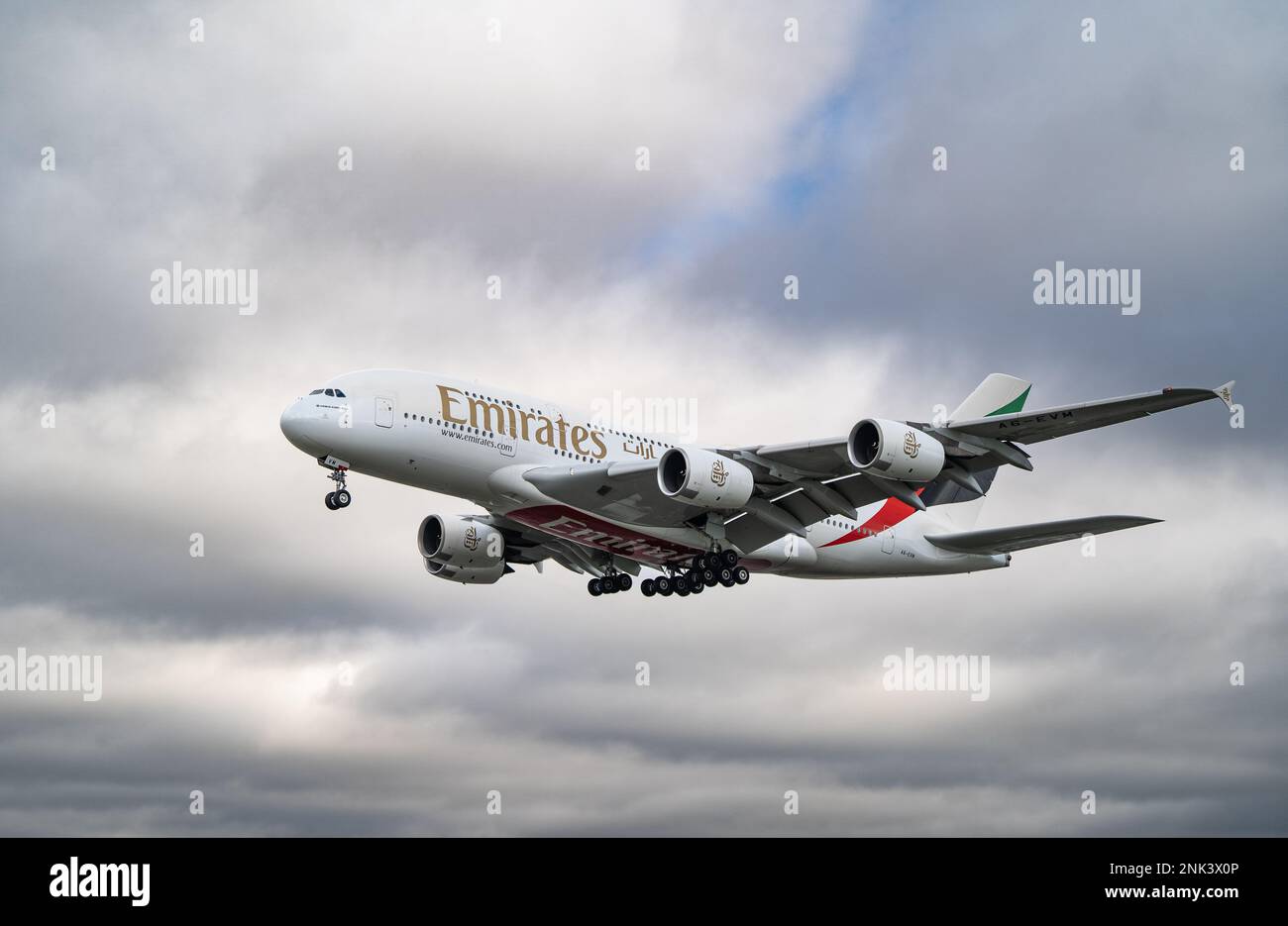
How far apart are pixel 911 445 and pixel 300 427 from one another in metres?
16.7

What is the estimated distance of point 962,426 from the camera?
38.6 meters

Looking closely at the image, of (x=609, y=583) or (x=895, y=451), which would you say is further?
(x=609, y=583)

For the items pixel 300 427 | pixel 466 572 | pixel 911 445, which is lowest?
pixel 466 572

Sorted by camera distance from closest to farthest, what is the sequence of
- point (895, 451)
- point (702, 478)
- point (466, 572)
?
point (895, 451) < point (702, 478) < point (466, 572)

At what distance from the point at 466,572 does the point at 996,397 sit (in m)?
20.8

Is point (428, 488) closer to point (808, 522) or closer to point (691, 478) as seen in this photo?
point (691, 478)

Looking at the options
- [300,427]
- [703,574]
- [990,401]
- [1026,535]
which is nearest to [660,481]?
[703,574]

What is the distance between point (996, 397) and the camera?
53.1 m

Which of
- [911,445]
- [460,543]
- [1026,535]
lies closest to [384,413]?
[460,543]

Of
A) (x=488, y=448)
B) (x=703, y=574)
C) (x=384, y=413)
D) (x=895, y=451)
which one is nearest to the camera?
(x=895, y=451)

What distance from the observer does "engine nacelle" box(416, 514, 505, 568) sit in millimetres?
48719

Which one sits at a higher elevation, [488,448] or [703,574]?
[488,448]

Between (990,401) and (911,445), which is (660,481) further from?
(990,401)

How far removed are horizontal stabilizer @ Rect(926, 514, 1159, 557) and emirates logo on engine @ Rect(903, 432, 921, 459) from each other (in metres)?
7.22
